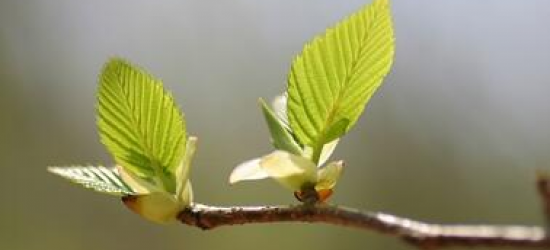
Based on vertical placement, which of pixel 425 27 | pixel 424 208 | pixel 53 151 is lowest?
pixel 424 208

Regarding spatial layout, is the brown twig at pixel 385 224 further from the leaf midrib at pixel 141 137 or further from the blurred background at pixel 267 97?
the blurred background at pixel 267 97

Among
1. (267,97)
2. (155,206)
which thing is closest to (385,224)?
(155,206)

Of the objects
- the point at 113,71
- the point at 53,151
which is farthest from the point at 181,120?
the point at 53,151

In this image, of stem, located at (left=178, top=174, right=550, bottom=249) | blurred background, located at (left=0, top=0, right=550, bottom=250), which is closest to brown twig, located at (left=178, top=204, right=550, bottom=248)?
stem, located at (left=178, top=174, right=550, bottom=249)

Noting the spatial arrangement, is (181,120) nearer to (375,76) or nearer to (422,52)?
(375,76)

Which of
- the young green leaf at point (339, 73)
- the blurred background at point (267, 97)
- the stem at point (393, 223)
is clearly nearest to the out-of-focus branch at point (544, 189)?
the stem at point (393, 223)

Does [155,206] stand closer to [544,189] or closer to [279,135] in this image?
[279,135]
